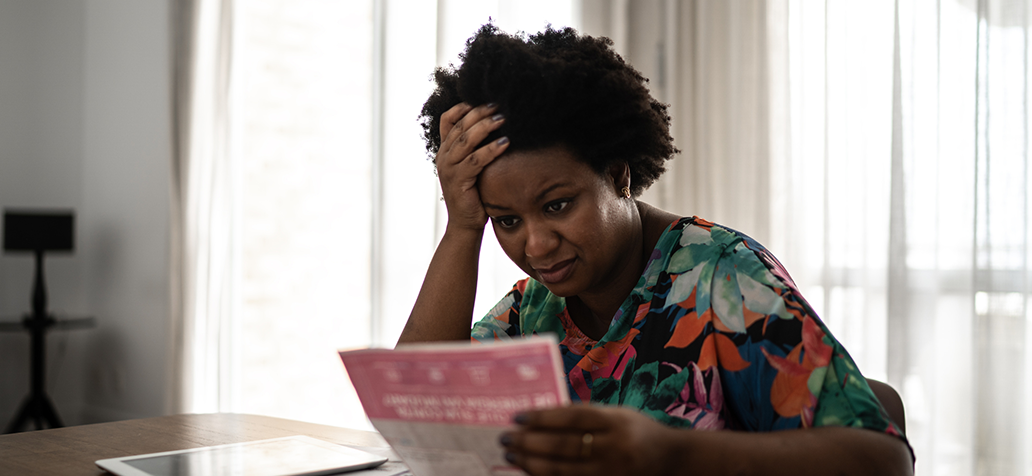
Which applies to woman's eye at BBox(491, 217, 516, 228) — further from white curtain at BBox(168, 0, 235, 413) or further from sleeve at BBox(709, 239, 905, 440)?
white curtain at BBox(168, 0, 235, 413)

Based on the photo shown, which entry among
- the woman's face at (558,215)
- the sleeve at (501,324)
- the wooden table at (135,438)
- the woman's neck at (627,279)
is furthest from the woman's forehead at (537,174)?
the wooden table at (135,438)

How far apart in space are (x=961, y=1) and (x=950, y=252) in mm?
615

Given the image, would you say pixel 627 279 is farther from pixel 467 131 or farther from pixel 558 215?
pixel 467 131

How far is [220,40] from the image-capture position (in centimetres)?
354

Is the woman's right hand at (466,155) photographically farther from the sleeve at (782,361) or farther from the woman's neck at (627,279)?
the sleeve at (782,361)

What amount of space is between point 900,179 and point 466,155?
1360 mm

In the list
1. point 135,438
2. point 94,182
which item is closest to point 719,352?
point 135,438

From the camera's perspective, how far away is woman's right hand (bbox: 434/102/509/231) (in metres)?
1.07

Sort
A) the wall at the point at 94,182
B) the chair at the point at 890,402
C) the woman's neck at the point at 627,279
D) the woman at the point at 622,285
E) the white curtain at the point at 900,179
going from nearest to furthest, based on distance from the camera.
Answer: the woman at the point at 622,285 → the chair at the point at 890,402 → the woman's neck at the point at 627,279 → the white curtain at the point at 900,179 → the wall at the point at 94,182

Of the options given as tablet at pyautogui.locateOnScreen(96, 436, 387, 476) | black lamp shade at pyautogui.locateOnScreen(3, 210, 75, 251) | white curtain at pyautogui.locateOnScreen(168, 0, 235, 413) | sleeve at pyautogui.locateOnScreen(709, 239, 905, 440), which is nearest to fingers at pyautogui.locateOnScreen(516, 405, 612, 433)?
sleeve at pyautogui.locateOnScreen(709, 239, 905, 440)

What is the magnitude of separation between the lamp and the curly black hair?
347 centimetres

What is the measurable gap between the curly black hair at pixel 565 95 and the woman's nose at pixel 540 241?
0.11 m

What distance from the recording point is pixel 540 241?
104cm

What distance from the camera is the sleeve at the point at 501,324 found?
131cm
